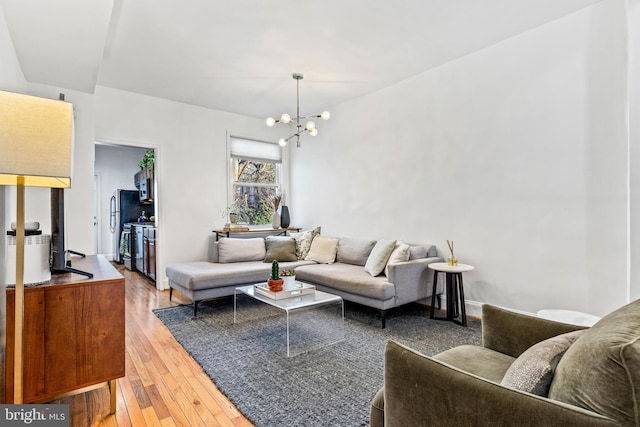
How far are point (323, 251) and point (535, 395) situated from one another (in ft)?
12.1

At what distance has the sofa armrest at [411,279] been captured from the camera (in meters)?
3.23

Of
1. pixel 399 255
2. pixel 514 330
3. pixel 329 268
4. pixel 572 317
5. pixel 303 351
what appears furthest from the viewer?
pixel 329 268

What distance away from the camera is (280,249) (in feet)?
15.1

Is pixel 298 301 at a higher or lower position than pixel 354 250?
lower

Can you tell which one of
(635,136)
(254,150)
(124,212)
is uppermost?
(254,150)

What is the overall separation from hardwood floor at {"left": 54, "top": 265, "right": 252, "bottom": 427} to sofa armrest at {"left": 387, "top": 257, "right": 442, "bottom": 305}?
1.88 m

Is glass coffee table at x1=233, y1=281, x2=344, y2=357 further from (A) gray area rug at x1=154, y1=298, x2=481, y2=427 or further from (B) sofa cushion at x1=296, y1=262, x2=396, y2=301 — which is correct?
(B) sofa cushion at x1=296, y1=262, x2=396, y2=301

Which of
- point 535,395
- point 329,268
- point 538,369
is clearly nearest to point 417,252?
point 329,268

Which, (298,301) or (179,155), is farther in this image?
(179,155)

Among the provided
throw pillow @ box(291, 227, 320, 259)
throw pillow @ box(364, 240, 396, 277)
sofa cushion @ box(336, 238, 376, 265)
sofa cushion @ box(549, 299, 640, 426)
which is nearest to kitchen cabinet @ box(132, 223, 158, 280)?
throw pillow @ box(291, 227, 320, 259)

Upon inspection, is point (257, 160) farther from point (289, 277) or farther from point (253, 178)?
point (289, 277)

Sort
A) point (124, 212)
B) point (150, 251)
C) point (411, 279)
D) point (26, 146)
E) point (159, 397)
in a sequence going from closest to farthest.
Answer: point (26, 146)
point (159, 397)
point (411, 279)
point (150, 251)
point (124, 212)

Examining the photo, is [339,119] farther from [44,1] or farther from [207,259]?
[44,1]

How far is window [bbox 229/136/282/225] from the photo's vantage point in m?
5.44
